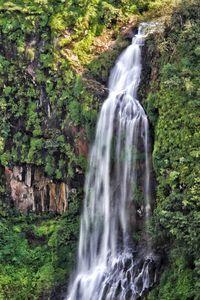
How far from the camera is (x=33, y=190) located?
765 inches

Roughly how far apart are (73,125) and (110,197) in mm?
2974

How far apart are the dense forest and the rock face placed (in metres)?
0.04

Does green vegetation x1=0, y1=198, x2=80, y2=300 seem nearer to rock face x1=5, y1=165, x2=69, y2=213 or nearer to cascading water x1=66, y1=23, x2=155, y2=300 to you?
rock face x1=5, y1=165, x2=69, y2=213

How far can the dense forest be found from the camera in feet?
50.5

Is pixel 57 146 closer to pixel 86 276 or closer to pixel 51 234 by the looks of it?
pixel 51 234

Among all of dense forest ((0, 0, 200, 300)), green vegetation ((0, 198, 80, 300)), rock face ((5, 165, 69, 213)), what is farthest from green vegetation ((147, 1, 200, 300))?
rock face ((5, 165, 69, 213))

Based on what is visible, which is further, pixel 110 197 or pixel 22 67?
pixel 22 67

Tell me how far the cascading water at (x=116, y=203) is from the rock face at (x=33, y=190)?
156 cm

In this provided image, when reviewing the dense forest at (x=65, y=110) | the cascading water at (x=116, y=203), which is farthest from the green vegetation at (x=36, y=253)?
the cascading water at (x=116, y=203)

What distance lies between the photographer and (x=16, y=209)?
774 inches

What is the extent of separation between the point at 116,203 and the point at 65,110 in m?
3.99

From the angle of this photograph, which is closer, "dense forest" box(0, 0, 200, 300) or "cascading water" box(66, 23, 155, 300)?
"dense forest" box(0, 0, 200, 300)

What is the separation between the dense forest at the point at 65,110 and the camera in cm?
1541

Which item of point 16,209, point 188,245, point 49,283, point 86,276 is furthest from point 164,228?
point 16,209
